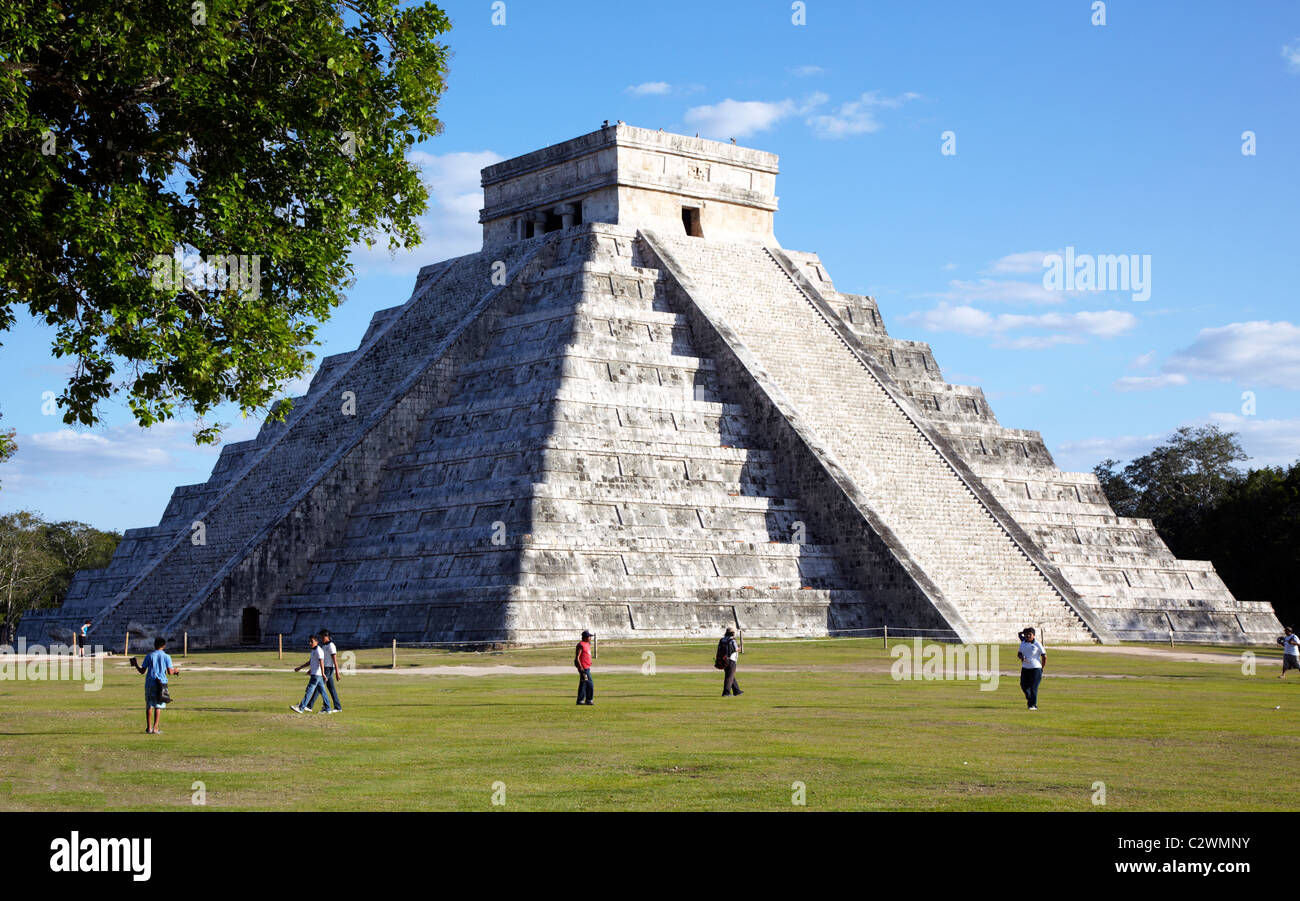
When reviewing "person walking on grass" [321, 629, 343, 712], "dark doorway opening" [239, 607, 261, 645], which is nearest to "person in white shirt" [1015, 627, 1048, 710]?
"person walking on grass" [321, 629, 343, 712]

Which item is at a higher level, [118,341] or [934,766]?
[118,341]

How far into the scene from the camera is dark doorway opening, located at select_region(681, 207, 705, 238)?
49.9 metres

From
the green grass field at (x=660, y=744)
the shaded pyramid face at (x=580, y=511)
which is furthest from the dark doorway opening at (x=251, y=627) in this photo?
the green grass field at (x=660, y=744)

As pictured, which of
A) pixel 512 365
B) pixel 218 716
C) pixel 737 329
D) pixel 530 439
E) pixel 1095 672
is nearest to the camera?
pixel 218 716

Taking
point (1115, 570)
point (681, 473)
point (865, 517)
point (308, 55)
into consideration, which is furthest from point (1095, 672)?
point (308, 55)

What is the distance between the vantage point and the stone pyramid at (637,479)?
36.9 metres

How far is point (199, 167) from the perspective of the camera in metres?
18.9

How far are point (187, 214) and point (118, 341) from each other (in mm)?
1987

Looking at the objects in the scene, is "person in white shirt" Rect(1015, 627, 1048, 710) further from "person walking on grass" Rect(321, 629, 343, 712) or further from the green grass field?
"person walking on grass" Rect(321, 629, 343, 712)

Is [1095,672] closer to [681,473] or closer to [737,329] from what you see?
[681,473]

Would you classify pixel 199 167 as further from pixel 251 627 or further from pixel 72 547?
pixel 72 547

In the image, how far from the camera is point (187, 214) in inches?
744

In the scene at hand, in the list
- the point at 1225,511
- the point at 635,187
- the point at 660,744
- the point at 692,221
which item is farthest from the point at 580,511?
the point at 1225,511

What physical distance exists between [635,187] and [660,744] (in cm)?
3319
